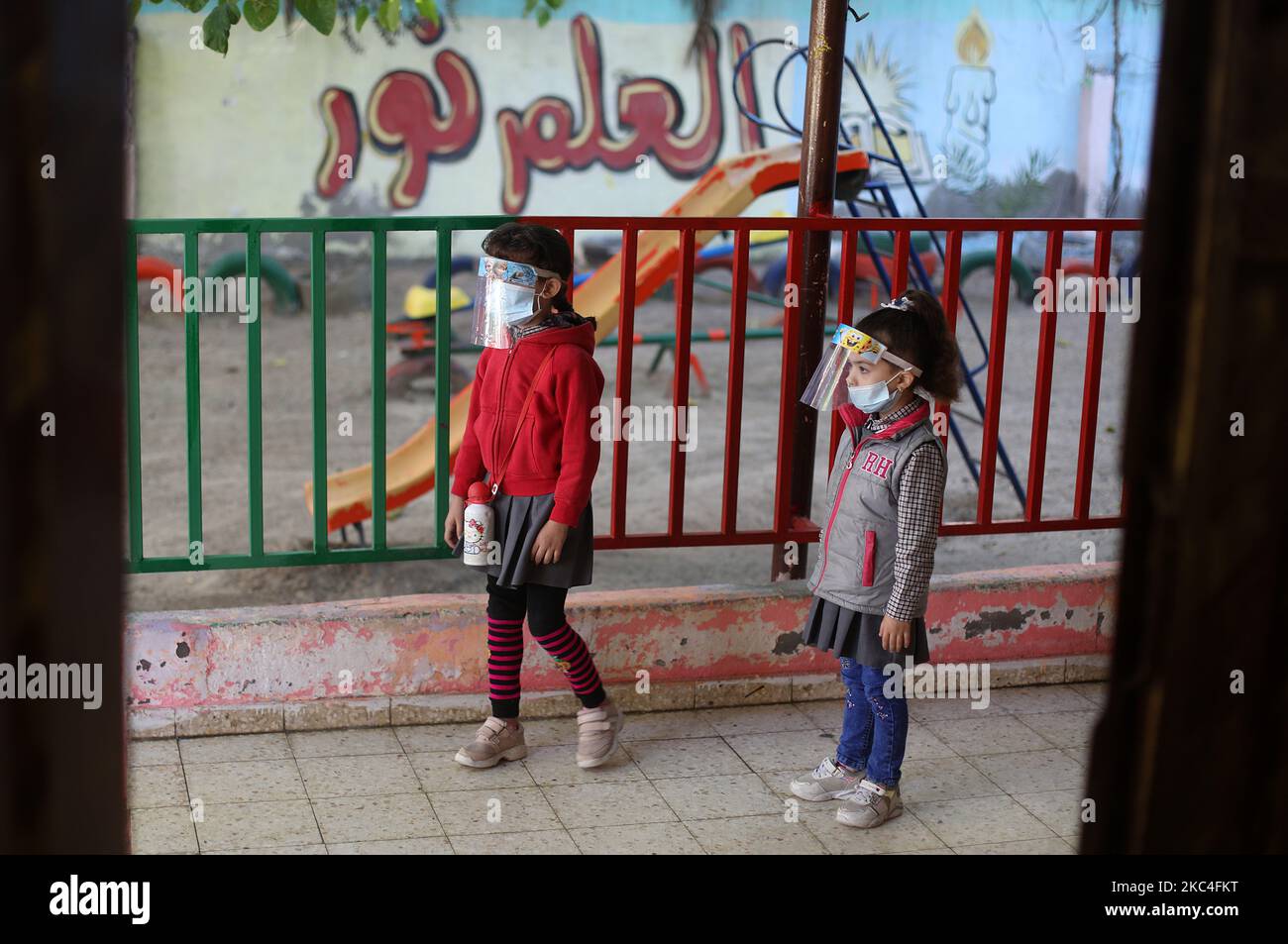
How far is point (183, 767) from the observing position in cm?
398

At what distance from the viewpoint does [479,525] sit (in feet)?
13.0

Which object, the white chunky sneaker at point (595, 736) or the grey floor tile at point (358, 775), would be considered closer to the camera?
the grey floor tile at point (358, 775)

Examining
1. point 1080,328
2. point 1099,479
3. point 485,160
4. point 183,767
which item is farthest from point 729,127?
point 183,767

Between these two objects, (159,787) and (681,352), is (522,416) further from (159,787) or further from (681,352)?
(159,787)

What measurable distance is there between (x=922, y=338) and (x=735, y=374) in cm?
90

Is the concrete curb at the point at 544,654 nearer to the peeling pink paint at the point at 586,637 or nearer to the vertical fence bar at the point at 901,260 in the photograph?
the peeling pink paint at the point at 586,637

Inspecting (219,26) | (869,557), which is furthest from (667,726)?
(219,26)

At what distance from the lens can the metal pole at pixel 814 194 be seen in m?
4.75

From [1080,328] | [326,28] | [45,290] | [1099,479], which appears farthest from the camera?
[1080,328]

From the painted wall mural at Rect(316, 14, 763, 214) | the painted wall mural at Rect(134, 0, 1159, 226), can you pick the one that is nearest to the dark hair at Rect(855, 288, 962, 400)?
the painted wall mural at Rect(134, 0, 1159, 226)

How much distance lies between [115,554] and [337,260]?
1483 centimetres

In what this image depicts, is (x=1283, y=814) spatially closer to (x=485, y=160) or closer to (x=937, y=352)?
(x=937, y=352)

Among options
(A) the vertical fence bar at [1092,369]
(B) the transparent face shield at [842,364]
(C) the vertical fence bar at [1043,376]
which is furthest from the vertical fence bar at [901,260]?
(B) the transparent face shield at [842,364]

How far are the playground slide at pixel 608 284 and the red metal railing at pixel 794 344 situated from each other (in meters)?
1.58
